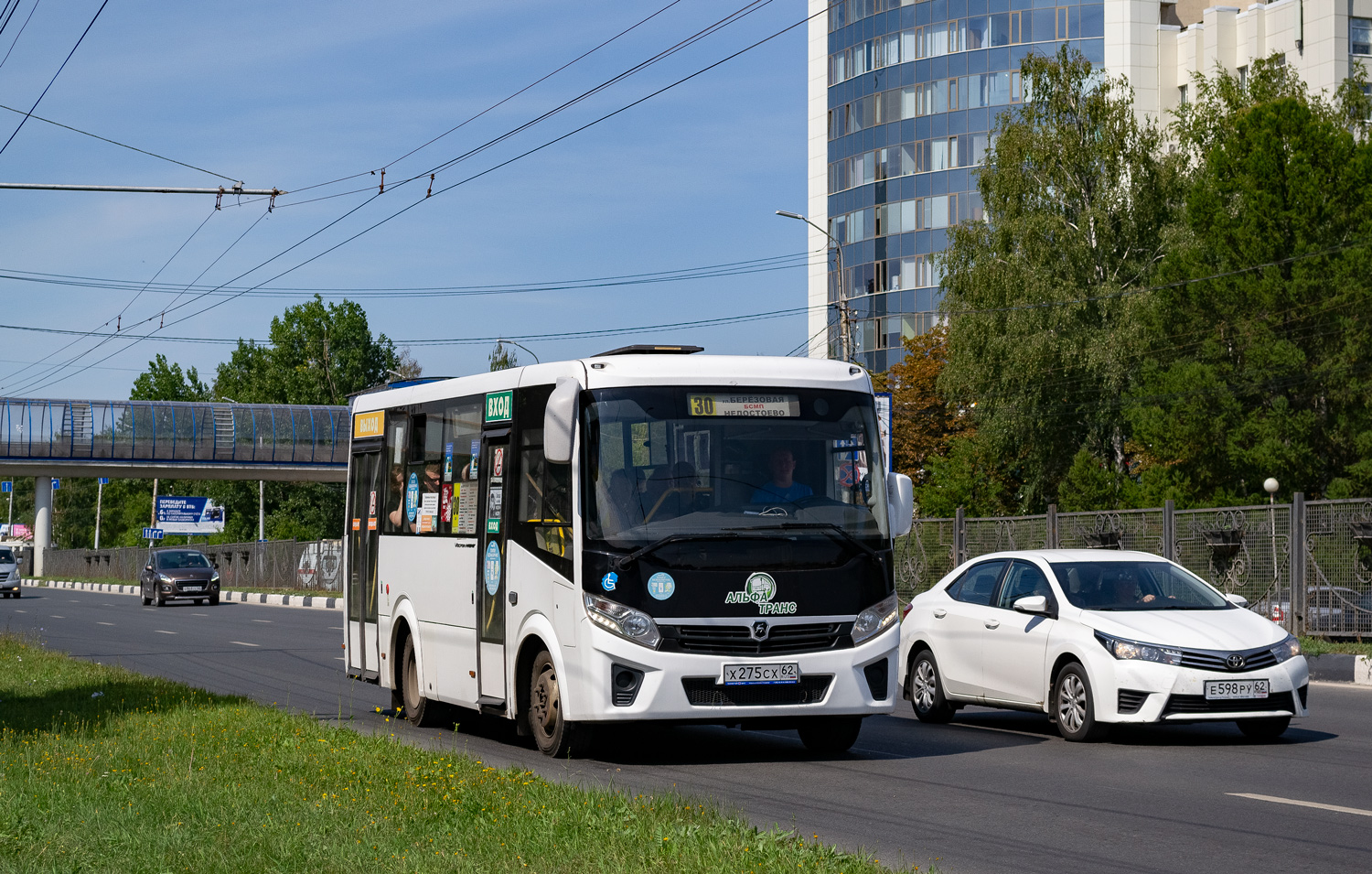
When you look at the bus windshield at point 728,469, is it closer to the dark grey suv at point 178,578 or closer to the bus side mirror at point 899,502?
the bus side mirror at point 899,502

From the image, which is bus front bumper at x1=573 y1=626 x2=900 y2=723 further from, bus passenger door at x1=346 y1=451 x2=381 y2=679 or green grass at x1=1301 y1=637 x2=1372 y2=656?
green grass at x1=1301 y1=637 x2=1372 y2=656

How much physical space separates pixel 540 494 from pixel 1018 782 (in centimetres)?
387

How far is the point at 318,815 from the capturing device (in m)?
8.10

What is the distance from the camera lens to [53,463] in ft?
229

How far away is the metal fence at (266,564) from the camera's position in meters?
55.3

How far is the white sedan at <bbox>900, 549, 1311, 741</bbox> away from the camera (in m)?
12.2

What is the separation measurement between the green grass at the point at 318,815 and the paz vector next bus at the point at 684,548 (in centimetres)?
128

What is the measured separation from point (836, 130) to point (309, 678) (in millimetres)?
62163

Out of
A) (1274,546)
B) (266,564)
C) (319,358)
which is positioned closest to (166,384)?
(319,358)

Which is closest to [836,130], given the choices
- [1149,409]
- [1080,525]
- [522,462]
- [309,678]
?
[1149,409]

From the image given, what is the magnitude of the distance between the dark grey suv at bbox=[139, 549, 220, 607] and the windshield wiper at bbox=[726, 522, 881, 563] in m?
39.7

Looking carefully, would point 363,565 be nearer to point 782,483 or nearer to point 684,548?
point 684,548

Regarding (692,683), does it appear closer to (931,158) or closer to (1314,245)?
(1314,245)

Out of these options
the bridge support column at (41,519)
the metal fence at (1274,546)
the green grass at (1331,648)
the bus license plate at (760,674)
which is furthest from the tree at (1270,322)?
the bridge support column at (41,519)
